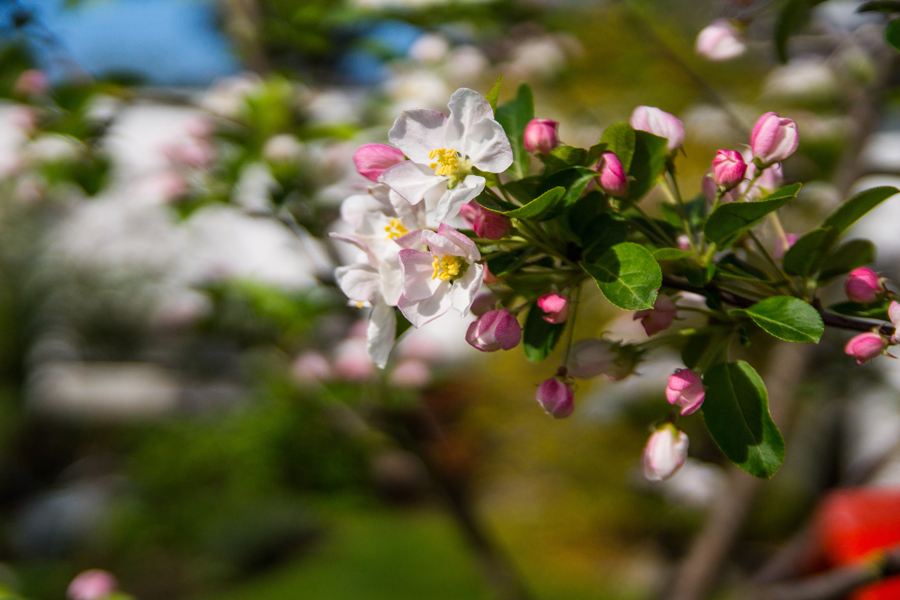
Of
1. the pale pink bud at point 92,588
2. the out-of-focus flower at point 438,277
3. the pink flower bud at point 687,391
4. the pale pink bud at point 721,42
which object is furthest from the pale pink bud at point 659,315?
the pale pink bud at point 92,588

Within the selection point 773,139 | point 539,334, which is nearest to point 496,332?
point 539,334

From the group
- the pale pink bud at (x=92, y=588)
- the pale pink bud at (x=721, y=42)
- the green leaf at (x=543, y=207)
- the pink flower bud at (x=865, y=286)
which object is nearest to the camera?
the green leaf at (x=543, y=207)

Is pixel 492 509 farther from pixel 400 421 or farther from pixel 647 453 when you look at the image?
pixel 647 453

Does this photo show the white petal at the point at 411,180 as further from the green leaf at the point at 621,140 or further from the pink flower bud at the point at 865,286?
the pink flower bud at the point at 865,286

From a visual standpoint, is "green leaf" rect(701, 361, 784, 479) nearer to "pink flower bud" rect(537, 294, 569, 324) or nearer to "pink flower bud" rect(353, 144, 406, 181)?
"pink flower bud" rect(537, 294, 569, 324)

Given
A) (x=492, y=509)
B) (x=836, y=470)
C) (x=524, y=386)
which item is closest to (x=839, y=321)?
(x=524, y=386)
